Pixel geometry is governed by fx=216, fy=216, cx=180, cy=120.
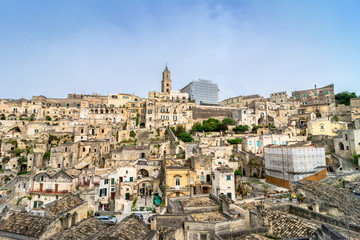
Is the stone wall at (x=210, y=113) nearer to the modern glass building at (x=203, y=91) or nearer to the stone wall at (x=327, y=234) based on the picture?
the modern glass building at (x=203, y=91)

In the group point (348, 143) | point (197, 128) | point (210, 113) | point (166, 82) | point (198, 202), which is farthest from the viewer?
point (166, 82)

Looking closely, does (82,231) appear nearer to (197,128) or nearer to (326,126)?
(197,128)

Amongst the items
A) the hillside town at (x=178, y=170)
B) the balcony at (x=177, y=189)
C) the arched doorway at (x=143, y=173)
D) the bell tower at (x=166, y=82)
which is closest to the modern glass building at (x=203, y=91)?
the hillside town at (x=178, y=170)

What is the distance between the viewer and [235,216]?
47.7 ft

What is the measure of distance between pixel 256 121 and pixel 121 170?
45.2m

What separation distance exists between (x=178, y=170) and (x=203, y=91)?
214 ft

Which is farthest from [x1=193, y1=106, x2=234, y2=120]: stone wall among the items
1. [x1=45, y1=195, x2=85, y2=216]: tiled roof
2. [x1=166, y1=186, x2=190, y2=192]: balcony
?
[x1=45, y1=195, x2=85, y2=216]: tiled roof

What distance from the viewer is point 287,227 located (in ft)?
39.3

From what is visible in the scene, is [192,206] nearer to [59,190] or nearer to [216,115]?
[59,190]

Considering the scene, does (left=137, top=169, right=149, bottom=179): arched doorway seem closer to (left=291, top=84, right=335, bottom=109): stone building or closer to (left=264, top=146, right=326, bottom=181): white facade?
(left=264, top=146, right=326, bottom=181): white facade

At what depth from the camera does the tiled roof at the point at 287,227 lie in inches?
432

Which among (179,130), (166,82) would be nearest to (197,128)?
(179,130)

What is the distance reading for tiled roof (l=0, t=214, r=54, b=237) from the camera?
12203 millimetres

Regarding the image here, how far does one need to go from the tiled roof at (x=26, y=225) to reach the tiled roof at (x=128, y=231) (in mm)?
4037
